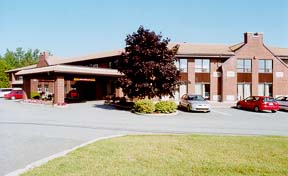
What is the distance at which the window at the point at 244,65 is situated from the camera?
3425 cm

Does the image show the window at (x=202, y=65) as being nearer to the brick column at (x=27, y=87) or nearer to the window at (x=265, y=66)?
the window at (x=265, y=66)

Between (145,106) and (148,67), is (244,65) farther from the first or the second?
(145,106)

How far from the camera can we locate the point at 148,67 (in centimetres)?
2148

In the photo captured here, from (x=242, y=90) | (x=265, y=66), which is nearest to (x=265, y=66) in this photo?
(x=265, y=66)

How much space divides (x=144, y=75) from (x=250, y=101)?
10.6m

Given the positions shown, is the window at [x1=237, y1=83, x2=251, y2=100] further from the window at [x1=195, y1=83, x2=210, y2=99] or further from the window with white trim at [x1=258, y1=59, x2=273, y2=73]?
the window at [x1=195, y1=83, x2=210, y2=99]

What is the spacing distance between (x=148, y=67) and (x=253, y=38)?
19109mm

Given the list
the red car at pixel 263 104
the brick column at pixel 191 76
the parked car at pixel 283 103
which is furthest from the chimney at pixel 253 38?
the red car at pixel 263 104

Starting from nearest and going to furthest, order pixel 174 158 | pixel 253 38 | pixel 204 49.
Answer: pixel 174 158 → pixel 253 38 → pixel 204 49

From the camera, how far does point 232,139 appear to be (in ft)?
32.6

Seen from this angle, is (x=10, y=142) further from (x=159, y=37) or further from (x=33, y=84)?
(x=33, y=84)

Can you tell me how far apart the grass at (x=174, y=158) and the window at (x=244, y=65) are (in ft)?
84.7

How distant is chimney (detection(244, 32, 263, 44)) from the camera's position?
34.2m

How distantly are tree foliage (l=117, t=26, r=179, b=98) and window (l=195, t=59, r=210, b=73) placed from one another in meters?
11.7
